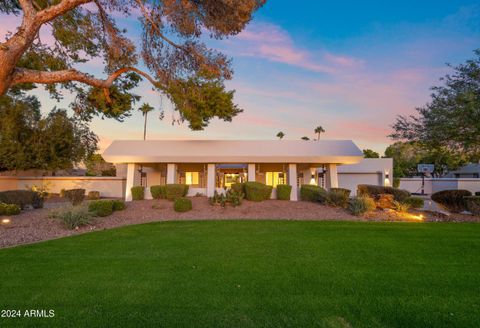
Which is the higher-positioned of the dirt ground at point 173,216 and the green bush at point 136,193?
the green bush at point 136,193

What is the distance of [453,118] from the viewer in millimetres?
11891

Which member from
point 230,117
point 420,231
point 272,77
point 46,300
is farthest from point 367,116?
point 46,300

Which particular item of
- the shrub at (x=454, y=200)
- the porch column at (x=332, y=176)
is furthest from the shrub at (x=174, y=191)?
the shrub at (x=454, y=200)

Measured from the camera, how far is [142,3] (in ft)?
28.8

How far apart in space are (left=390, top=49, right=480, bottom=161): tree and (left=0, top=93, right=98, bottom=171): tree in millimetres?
19936

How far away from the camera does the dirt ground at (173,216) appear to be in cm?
1005

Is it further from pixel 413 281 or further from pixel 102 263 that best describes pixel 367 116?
pixel 102 263

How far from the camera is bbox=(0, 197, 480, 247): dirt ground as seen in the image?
10055 mm

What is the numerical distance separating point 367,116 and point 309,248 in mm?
16137

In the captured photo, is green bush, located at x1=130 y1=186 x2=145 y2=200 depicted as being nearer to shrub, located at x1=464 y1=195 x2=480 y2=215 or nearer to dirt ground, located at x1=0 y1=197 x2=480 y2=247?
dirt ground, located at x1=0 y1=197 x2=480 y2=247

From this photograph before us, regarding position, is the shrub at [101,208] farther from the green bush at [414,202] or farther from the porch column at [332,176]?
the green bush at [414,202]

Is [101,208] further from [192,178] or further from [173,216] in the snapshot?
[192,178]

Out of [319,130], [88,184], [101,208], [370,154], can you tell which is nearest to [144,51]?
[101,208]

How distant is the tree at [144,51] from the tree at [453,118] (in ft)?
28.1
